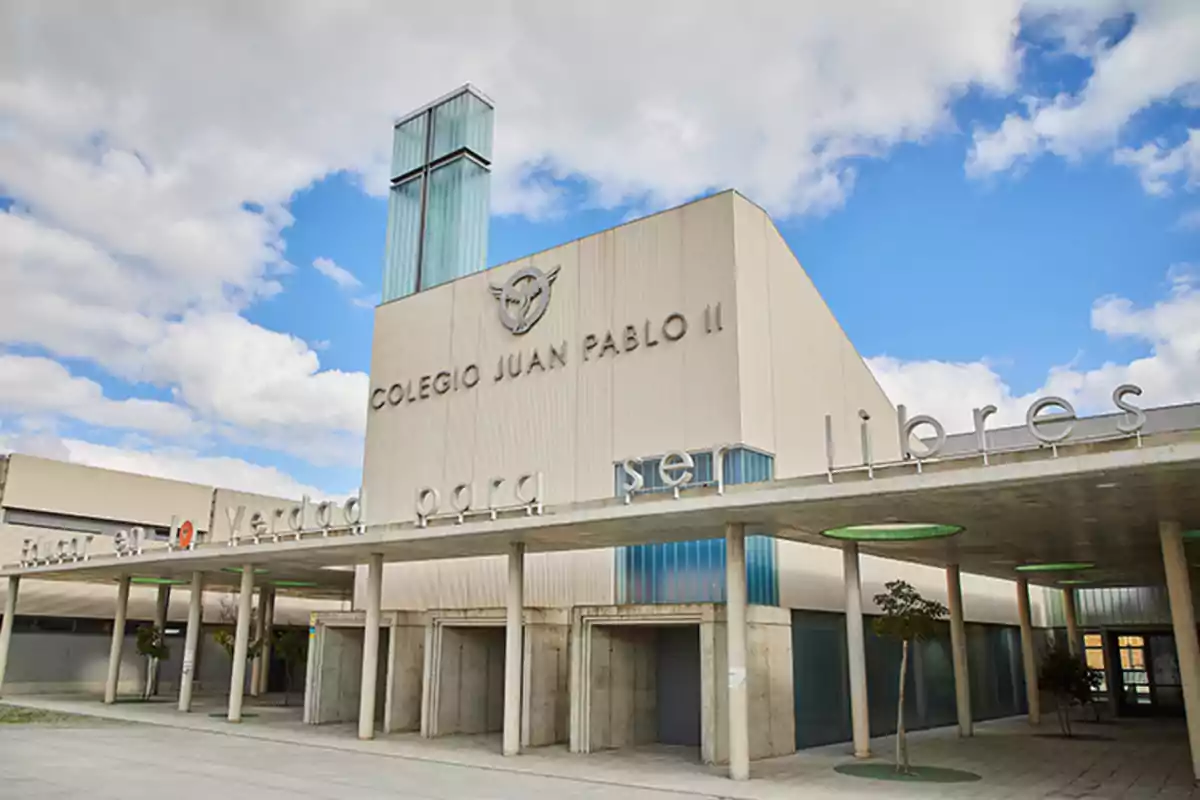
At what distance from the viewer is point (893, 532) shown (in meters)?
19.8

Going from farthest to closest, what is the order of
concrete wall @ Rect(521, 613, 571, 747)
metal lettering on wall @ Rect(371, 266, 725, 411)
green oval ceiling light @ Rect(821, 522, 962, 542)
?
metal lettering on wall @ Rect(371, 266, 725, 411), concrete wall @ Rect(521, 613, 571, 747), green oval ceiling light @ Rect(821, 522, 962, 542)

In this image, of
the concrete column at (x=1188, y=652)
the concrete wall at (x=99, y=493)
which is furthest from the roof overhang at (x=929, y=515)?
the concrete wall at (x=99, y=493)

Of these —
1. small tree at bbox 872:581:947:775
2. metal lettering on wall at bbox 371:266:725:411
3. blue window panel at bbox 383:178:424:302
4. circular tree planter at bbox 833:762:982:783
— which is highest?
blue window panel at bbox 383:178:424:302

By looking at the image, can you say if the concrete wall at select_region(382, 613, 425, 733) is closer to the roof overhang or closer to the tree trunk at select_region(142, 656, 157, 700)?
the roof overhang

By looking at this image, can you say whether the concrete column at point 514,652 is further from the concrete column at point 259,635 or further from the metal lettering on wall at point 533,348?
the concrete column at point 259,635

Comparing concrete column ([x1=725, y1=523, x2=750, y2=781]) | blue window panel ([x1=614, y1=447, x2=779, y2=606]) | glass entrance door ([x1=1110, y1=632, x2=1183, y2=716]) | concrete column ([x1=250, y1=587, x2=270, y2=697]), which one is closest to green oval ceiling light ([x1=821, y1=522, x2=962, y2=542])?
concrete column ([x1=725, y1=523, x2=750, y2=781])

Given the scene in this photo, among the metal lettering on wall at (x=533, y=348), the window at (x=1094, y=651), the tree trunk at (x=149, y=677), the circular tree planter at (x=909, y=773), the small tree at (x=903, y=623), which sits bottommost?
the circular tree planter at (x=909, y=773)

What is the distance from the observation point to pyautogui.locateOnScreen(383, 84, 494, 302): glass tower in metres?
38.2

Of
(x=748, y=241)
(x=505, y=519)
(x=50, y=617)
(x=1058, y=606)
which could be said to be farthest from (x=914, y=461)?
(x=50, y=617)

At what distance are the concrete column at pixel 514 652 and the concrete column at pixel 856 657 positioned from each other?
7.42 m

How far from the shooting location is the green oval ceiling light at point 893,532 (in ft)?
62.1

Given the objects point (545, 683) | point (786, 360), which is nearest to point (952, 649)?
point (786, 360)

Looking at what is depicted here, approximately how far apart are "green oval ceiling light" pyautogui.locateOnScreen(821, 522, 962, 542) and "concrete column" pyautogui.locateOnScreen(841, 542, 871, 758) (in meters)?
0.81

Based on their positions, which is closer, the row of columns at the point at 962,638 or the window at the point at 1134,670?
the row of columns at the point at 962,638
